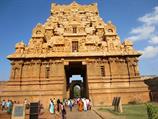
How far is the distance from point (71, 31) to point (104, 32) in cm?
556

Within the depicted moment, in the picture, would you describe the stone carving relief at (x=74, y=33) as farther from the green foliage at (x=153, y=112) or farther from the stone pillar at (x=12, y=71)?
the green foliage at (x=153, y=112)

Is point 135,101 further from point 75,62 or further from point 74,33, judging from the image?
point 74,33

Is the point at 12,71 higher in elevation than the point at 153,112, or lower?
higher

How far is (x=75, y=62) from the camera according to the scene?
84.5 feet

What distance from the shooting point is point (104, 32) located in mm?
29000

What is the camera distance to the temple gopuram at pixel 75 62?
2397 centimetres

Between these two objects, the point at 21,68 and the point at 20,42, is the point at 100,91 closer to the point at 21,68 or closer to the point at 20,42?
the point at 21,68

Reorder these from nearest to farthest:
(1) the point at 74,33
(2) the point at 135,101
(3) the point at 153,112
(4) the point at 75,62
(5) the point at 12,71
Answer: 1. (3) the point at 153,112
2. (2) the point at 135,101
3. (5) the point at 12,71
4. (4) the point at 75,62
5. (1) the point at 74,33

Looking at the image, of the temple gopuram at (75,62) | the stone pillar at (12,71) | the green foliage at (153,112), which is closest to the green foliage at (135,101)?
the temple gopuram at (75,62)

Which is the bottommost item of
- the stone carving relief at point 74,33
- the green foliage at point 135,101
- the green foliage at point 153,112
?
the green foliage at point 135,101

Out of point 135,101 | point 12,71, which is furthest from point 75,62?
point 135,101

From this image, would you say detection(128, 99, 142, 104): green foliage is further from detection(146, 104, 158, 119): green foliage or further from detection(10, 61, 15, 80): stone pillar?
detection(10, 61, 15, 80): stone pillar

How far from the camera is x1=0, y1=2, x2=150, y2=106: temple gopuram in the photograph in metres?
24.0

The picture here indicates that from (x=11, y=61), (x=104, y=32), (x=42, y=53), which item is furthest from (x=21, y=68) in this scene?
(x=104, y=32)
